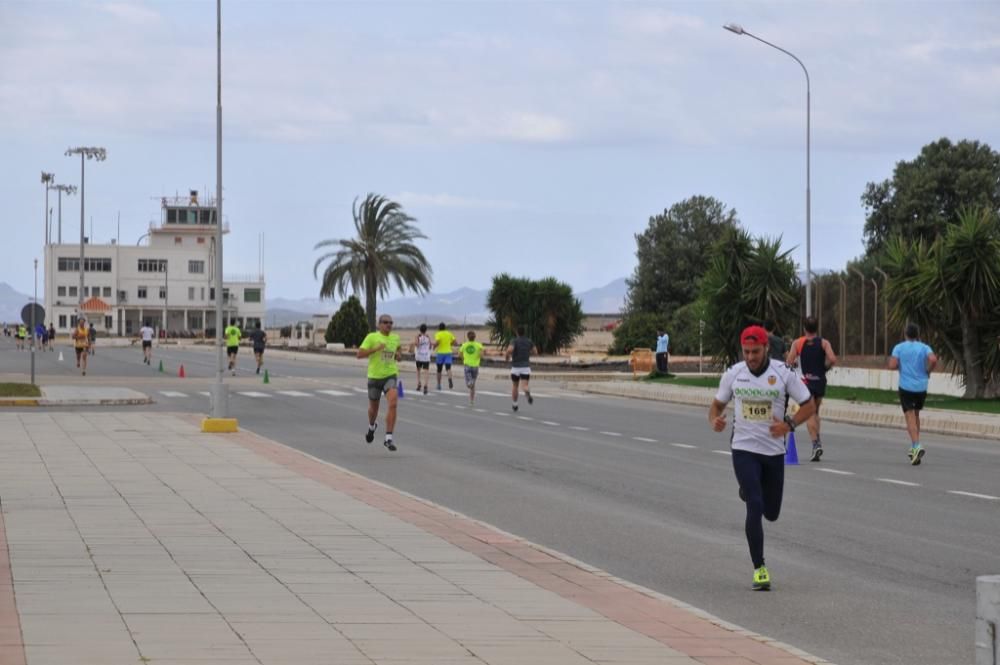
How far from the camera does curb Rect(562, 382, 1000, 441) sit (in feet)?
86.6

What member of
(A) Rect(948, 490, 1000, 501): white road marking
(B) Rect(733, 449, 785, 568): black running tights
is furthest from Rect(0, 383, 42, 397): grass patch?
(B) Rect(733, 449, 785, 568): black running tights

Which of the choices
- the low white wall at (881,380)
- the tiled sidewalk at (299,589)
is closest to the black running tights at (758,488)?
the tiled sidewalk at (299,589)

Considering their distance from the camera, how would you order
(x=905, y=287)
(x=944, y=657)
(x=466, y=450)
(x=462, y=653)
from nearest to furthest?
1. (x=462, y=653)
2. (x=944, y=657)
3. (x=466, y=450)
4. (x=905, y=287)

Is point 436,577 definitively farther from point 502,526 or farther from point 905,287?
point 905,287

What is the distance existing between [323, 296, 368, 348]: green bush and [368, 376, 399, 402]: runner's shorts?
68.3m

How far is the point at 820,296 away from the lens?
41.6 m

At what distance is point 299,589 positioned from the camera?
31.2 ft

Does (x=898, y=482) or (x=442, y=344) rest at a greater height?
(x=442, y=344)

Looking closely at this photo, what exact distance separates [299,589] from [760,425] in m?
3.28

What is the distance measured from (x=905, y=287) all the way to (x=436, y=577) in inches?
1039

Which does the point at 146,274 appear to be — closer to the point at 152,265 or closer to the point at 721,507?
the point at 152,265

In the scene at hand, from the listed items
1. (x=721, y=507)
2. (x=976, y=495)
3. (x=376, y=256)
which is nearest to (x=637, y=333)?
(x=376, y=256)

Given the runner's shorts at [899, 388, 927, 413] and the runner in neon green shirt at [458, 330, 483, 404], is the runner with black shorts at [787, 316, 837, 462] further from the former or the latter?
the runner in neon green shirt at [458, 330, 483, 404]

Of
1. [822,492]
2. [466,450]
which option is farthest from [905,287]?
[822,492]
